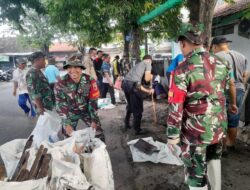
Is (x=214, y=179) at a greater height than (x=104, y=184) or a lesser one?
lesser

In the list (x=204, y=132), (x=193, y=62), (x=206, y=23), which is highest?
(x=206, y=23)

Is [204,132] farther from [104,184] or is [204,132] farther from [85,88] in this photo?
[85,88]

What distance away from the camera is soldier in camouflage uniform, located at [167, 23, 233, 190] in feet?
7.95

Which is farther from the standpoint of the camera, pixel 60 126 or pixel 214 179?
pixel 60 126

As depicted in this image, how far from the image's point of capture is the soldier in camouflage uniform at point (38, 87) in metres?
4.49

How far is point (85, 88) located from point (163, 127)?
3.32 metres

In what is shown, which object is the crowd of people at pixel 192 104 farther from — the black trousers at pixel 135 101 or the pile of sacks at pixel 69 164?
the black trousers at pixel 135 101

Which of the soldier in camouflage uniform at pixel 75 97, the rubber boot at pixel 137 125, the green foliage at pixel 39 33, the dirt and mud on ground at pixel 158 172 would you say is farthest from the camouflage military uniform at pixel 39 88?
the green foliage at pixel 39 33

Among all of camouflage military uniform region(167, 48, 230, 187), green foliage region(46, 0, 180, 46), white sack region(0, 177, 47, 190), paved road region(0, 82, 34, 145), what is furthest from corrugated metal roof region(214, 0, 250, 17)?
white sack region(0, 177, 47, 190)

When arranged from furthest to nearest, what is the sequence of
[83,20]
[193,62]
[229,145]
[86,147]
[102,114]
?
[83,20] → [102,114] → [229,145] → [86,147] → [193,62]

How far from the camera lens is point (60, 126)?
3.62 meters

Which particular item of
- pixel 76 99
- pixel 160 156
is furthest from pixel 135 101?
pixel 76 99

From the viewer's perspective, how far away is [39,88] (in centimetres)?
452

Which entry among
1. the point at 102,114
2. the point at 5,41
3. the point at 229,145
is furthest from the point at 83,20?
the point at 5,41
